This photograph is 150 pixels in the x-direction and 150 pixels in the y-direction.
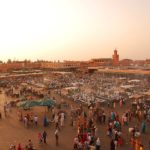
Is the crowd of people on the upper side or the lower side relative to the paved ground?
upper

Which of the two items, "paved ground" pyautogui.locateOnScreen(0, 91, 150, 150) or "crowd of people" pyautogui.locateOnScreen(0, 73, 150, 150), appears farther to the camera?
"paved ground" pyautogui.locateOnScreen(0, 91, 150, 150)

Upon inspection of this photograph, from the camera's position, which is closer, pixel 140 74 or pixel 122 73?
pixel 140 74

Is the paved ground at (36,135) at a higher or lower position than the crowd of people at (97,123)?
lower

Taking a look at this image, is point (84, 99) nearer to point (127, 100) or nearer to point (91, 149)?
point (127, 100)

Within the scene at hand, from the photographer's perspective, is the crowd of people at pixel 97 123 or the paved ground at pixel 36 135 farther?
the paved ground at pixel 36 135

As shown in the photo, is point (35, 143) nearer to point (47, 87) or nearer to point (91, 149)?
point (91, 149)

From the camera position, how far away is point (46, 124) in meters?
15.6

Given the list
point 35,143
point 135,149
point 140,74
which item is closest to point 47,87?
point 140,74

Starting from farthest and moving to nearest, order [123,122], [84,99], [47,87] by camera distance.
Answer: [47,87]
[84,99]
[123,122]

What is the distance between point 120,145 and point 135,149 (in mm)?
853

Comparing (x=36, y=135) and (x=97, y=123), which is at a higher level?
(x=97, y=123)

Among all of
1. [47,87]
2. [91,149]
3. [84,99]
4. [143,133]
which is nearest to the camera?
[91,149]

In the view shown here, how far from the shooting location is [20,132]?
14.5 m

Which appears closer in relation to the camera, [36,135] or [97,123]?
[36,135]
